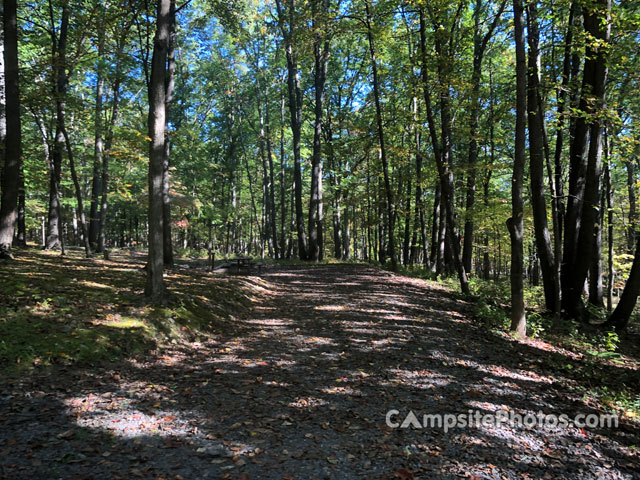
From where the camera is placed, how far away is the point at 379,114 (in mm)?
16422

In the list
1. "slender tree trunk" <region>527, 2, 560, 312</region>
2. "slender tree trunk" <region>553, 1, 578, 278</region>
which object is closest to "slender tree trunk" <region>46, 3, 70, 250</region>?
"slender tree trunk" <region>527, 2, 560, 312</region>

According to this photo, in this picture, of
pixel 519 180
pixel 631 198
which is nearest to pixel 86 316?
pixel 519 180

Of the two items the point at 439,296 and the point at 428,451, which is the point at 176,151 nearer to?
the point at 439,296

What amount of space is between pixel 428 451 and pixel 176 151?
27053 millimetres

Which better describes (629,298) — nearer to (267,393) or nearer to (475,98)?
(475,98)

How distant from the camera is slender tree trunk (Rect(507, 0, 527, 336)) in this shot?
23.8 feet

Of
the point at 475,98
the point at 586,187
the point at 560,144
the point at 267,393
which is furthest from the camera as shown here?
the point at 560,144

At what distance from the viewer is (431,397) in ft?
14.5

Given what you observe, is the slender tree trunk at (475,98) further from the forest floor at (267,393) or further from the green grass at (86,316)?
the green grass at (86,316)

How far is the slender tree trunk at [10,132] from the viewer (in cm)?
830

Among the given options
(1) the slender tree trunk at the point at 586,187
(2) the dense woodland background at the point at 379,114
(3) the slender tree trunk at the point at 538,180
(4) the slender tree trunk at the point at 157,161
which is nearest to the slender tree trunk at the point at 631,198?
(2) the dense woodland background at the point at 379,114

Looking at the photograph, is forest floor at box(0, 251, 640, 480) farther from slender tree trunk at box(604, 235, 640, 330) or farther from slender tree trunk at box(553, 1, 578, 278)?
slender tree trunk at box(553, 1, 578, 278)

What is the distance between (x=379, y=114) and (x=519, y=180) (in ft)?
33.5

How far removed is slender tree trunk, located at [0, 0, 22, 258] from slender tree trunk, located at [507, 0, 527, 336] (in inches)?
454
